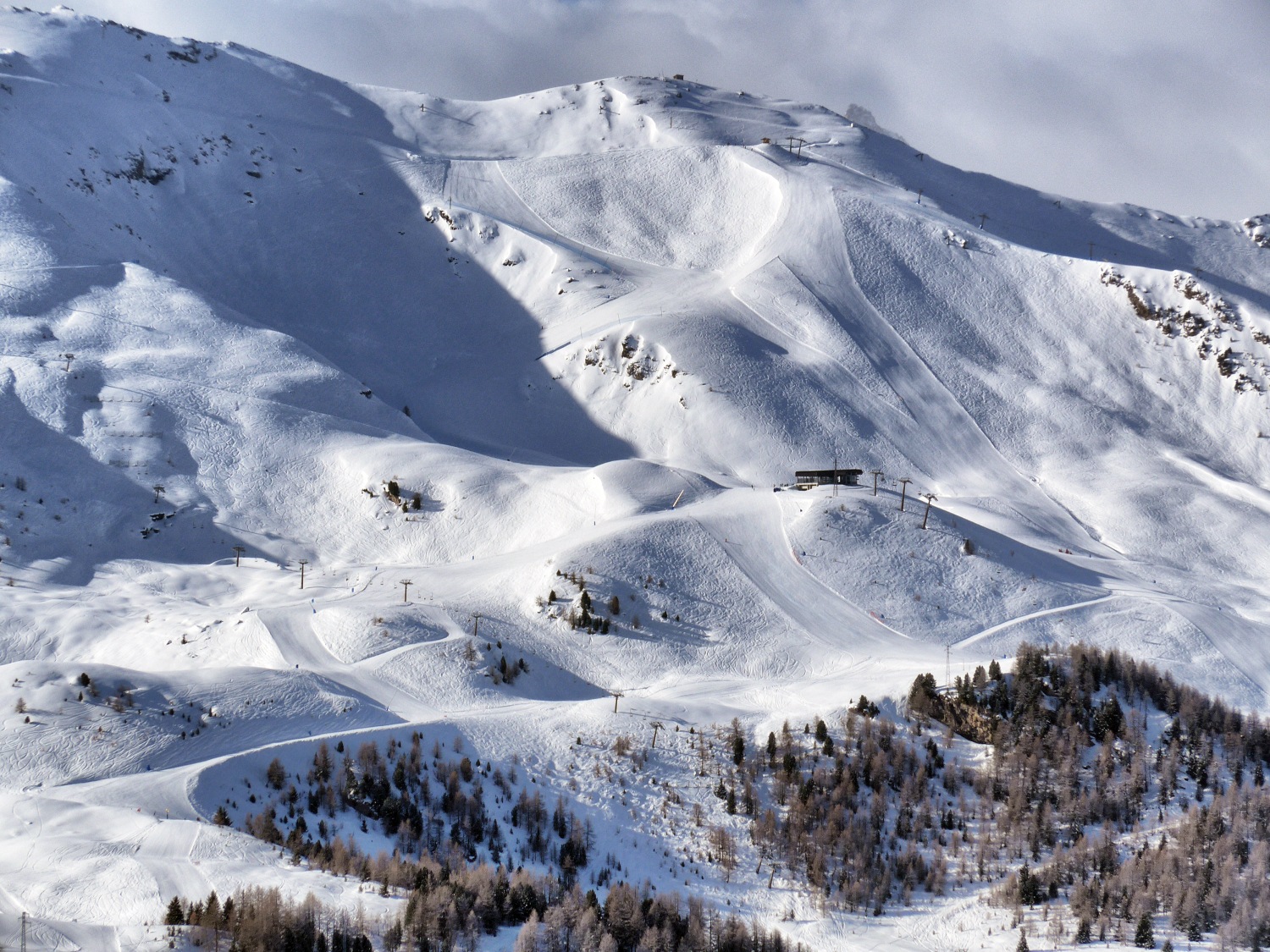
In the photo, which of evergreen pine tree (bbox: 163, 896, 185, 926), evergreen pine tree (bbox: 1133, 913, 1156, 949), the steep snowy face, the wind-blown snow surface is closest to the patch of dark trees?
evergreen pine tree (bbox: 1133, 913, 1156, 949)

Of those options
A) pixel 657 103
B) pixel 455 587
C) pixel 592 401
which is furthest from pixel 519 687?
pixel 657 103

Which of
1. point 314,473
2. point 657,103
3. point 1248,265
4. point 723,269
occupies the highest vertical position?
point 657,103

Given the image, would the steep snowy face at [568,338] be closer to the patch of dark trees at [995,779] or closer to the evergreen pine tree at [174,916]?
the patch of dark trees at [995,779]

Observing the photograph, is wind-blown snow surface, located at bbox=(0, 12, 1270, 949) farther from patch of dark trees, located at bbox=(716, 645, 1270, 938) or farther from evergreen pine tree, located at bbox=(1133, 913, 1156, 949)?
evergreen pine tree, located at bbox=(1133, 913, 1156, 949)

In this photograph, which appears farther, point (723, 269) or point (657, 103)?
point (657, 103)

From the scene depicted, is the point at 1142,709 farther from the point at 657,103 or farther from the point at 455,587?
the point at 657,103

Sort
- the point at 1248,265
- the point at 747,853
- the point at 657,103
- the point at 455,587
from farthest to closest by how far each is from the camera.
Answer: the point at 657,103 < the point at 1248,265 < the point at 455,587 < the point at 747,853

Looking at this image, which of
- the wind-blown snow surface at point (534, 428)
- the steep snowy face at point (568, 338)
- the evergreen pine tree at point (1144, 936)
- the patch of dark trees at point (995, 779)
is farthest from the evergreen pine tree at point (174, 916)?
the steep snowy face at point (568, 338)
